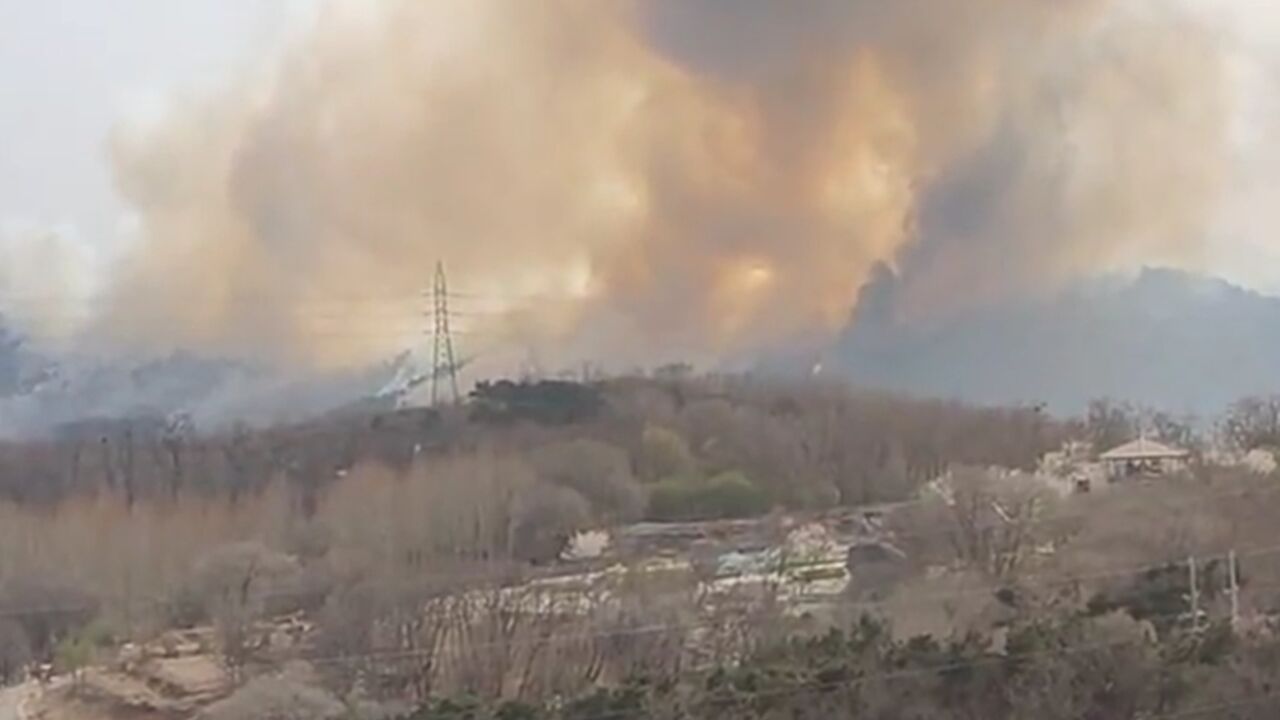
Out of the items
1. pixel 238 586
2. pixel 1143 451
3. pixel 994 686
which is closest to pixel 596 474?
pixel 238 586

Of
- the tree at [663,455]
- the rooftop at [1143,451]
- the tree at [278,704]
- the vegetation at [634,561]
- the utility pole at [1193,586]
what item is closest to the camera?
the vegetation at [634,561]

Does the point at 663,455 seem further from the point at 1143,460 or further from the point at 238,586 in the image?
the point at 238,586

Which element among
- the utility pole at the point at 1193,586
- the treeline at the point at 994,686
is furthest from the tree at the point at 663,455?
the treeline at the point at 994,686

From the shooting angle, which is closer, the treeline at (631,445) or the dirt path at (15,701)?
the dirt path at (15,701)

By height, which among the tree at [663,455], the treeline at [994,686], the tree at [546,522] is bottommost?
the treeline at [994,686]

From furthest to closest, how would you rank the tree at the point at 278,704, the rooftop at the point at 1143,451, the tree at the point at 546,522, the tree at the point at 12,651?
the rooftop at the point at 1143,451 → the tree at the point at 546,522 → the tree at the point at 12,651 → the tree at the point at 278,704

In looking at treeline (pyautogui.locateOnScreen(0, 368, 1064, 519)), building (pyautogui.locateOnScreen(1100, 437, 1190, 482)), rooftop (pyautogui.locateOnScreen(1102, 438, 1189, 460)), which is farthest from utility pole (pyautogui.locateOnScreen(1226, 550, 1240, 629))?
treeline (pyautogui.locateOnScreen(0, 368, 1064, 519))

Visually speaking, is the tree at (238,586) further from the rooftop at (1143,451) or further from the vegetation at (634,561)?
the rooftop at (1143,451)

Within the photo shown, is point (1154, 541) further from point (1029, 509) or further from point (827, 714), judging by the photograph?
point (827, 714)
